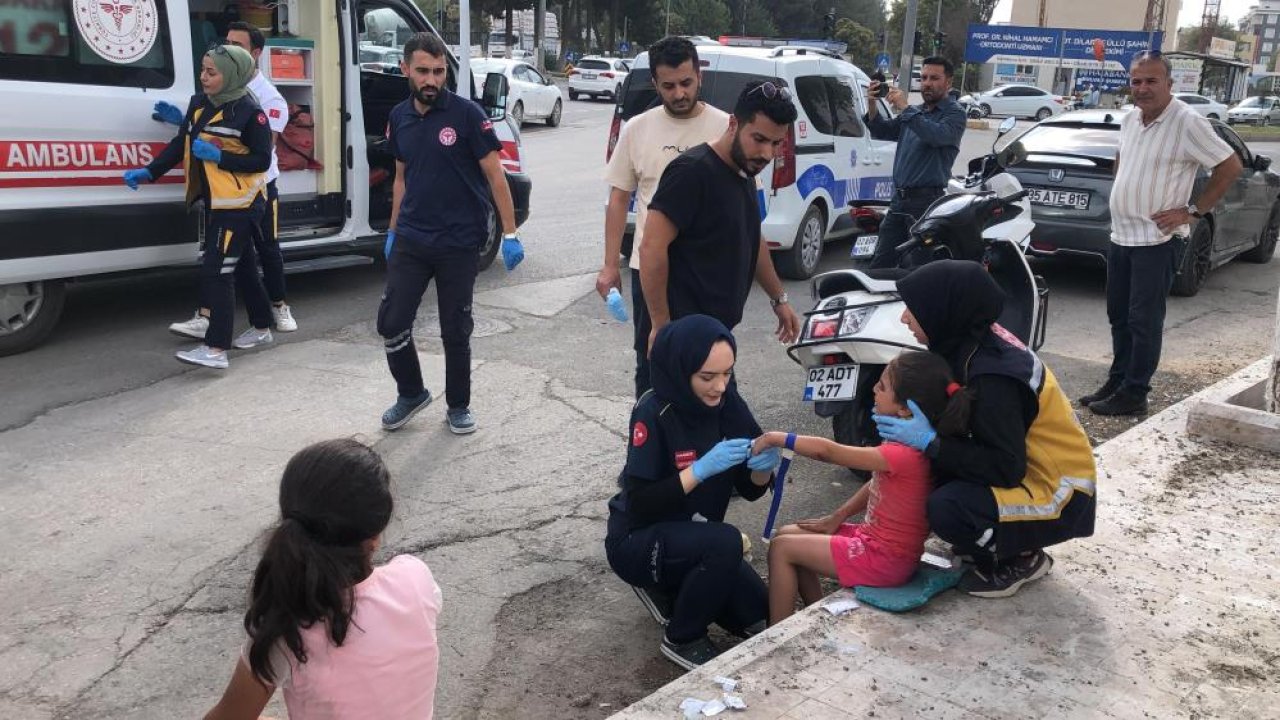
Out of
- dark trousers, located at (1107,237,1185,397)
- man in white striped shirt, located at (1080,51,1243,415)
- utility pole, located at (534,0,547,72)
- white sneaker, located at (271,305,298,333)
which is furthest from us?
utility pole, located at (534,0,547,72)

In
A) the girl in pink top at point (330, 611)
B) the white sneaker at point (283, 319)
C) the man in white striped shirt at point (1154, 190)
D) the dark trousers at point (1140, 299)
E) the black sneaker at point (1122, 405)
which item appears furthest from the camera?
the white sneaker at point (283, 319)

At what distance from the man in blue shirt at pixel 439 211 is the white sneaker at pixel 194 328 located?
201 centimetres

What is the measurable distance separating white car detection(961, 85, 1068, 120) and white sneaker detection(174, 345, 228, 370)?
4369 cm

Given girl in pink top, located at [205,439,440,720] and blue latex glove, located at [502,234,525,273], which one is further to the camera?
blue latex glove, located at [502,234,525,273]

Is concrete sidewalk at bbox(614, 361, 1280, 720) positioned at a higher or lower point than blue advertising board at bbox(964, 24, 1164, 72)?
lower

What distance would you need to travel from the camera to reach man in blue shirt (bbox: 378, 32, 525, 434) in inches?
227

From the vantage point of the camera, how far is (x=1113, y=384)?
6773 millimetres

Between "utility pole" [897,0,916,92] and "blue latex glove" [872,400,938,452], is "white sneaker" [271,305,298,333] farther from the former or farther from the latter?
"utility pole" [897,0,916,92]

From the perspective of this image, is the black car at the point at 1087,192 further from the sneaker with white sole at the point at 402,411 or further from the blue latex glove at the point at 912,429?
the blue latex glove at the point at 912,429

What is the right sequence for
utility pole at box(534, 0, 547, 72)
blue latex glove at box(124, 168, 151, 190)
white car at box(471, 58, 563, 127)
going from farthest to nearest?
utility pole at box(534, 0, 547, 72)
white car at box(471, 58, 563, 127)
blue latex glove at box(124, 168, 151, 190)

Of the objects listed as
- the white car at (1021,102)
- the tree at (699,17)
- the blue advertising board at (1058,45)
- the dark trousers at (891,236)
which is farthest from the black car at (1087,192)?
the tree at (699,17)

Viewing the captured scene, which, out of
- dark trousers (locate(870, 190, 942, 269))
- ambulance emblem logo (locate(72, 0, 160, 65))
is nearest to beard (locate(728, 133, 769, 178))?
dark trousers (locate(870, 190, 942, 269))

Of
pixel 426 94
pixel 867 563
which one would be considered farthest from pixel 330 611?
pixel 426 94

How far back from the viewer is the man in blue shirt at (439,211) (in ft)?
18.9
